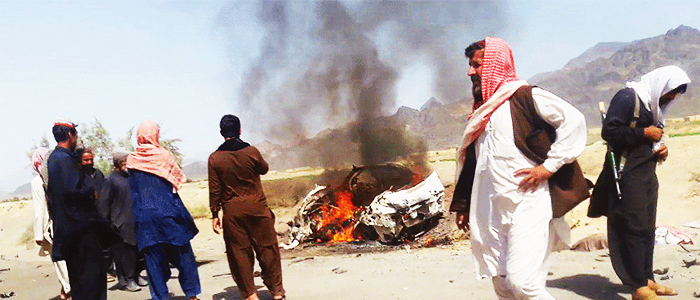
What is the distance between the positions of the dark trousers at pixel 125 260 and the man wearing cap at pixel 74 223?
2522 mm

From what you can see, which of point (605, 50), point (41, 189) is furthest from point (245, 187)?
point (605, 50)

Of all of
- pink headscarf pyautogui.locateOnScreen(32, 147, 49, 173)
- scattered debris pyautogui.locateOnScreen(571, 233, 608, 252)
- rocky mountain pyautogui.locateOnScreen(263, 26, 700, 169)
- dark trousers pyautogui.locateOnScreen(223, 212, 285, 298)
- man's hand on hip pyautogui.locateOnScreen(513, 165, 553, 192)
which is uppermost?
pink headscarf pyautogui.locateOnScreen(32, 147, 49, 173)

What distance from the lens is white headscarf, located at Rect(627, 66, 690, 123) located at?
5.20 m

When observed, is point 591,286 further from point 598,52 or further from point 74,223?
point 598,52

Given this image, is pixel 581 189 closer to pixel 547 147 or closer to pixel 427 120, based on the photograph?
pixel 547 147

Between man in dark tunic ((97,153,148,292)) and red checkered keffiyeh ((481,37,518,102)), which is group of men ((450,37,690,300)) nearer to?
red checkered keffiyeh ((481,37,518,102))

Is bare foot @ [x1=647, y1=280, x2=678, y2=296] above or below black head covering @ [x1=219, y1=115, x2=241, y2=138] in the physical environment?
below

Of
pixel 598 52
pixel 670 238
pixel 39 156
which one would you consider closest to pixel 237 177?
pixel 39 156

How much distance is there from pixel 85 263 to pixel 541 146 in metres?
3.78

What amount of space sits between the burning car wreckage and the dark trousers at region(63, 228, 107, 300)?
16.8 feet

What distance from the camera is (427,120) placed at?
59.3 m

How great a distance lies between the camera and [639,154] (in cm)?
531

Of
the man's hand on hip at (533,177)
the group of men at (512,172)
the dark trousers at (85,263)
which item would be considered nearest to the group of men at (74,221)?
the dark trousers at (85,263)

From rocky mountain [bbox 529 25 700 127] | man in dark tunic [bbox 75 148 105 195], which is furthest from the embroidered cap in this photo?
rocky mountain [bbox 529 25 700 127]
